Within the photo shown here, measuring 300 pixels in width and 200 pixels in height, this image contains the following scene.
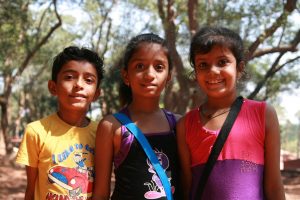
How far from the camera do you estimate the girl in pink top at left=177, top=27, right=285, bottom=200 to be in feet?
5.51

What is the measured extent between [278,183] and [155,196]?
58 centimetres

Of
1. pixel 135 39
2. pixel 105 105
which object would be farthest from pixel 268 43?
pixel 105 105

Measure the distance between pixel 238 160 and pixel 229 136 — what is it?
12 cm

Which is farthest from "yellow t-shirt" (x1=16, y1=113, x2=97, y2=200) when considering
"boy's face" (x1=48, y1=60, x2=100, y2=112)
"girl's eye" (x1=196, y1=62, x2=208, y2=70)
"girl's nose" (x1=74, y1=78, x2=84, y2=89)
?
"girl's eye" (x1=196, y1=62, x2=208, y2=70)

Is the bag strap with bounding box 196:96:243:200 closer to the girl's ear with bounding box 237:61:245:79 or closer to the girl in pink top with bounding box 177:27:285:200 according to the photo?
the girl in pink top with bounding box 177:27:285:200

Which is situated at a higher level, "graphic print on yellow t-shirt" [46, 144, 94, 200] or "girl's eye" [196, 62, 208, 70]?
"girl's eye" [196, 62, 208, 70]

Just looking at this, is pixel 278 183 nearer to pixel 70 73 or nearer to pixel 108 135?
pixel 108 135

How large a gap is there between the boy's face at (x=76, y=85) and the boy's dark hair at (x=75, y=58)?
0.03 m

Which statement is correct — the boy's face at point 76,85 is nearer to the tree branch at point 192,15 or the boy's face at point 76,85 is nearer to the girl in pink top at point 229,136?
the girl in pink top at point 229,136

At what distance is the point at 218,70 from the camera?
69.3 inches

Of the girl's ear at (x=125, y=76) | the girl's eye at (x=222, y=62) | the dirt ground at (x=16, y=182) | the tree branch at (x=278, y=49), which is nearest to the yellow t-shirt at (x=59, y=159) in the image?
the girl's ear at (x=125, y=76)

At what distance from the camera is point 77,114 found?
2.08 meters

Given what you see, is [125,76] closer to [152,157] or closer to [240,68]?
[152,157]

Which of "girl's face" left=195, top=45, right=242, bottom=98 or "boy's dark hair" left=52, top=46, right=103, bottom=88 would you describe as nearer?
"girl's face" left=195, top=45, right=242, bottom=98
